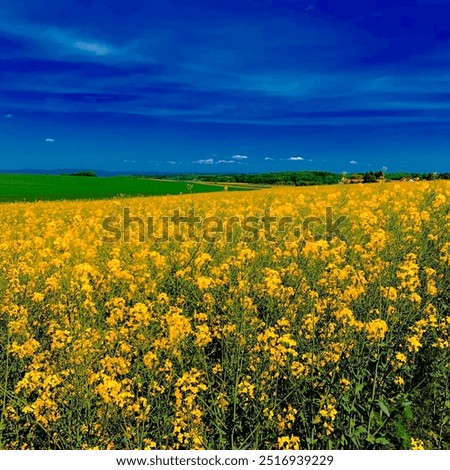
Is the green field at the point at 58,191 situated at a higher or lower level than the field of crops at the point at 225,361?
higher

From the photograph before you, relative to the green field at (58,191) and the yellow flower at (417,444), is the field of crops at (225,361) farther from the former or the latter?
the green field at (58,191)

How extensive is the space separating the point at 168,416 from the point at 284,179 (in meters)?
43.5

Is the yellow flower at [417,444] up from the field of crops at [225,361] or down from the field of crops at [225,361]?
down

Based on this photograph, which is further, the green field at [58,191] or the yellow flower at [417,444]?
the green field at [58,191]

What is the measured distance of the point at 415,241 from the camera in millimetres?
7117

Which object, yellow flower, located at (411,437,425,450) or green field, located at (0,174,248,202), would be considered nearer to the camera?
yellow flower, located at (411,437,425,450)

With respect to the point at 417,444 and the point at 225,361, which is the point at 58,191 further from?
the point at 417,444

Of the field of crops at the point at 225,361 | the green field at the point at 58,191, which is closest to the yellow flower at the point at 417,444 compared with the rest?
the field of crops at the point at 225,361

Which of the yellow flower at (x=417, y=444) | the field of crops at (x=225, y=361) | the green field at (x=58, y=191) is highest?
the green field at (x=58, y=191)

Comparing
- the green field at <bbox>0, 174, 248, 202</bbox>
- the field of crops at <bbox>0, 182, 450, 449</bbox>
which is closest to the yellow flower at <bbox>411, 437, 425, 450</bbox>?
the field of crops at <bbox>0, 182, 450, 449</bbox>

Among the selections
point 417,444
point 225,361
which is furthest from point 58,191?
point 417,444

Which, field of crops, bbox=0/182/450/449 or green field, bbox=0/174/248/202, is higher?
green field, bbox=0/174/248/202

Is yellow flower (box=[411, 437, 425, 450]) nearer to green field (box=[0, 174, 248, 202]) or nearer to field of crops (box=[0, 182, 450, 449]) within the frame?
field of crops (box=[0, 182, 450, 449])

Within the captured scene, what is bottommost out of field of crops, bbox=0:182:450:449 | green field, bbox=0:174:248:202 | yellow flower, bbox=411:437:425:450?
yellow flower, bbox=411:437:425:450
